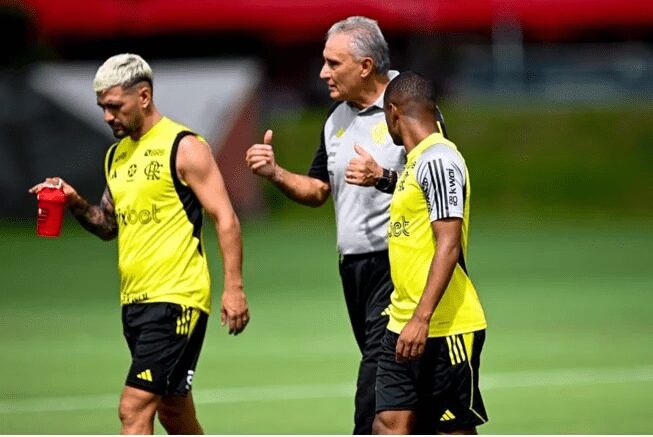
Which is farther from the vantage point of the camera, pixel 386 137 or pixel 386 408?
pixel 386 137

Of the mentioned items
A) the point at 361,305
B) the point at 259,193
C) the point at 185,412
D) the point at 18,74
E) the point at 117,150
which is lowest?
the point at 185,412

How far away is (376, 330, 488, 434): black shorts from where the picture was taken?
27.3 ft

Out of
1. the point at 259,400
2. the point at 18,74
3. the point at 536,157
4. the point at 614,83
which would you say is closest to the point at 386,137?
the point at 259,400

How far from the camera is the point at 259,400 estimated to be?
12.4 meters

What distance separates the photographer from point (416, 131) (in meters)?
8.38

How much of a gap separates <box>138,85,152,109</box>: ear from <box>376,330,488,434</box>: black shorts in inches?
78.5

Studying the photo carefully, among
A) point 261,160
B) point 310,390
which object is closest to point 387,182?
point 261,160

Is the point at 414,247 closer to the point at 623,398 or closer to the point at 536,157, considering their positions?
the point at 623,398

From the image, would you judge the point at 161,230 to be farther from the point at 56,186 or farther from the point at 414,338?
the point at 414,338

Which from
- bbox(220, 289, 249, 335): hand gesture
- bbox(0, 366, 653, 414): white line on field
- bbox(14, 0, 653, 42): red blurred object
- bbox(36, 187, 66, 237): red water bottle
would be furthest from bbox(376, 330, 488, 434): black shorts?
bbox(14, 0, 653, 42): red blurred object

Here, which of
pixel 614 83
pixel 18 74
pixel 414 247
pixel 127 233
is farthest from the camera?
pixel 614 83

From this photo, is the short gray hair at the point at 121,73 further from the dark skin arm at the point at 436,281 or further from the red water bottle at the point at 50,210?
the dark skin arm at the point at 436,281

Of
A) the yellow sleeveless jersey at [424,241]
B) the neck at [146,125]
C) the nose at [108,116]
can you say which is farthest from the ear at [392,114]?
the nose at [108,116]

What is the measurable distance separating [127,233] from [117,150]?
53cm
